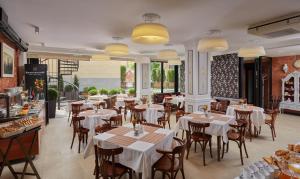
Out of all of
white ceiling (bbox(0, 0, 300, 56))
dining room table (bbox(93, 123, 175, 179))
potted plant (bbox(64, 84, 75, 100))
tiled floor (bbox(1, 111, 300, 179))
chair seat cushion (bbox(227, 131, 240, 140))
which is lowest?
tiled floor (bbox(1, 111, 300, 179))

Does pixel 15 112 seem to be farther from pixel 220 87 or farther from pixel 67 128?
pixel 220 87

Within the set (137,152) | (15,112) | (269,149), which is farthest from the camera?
(269,149)

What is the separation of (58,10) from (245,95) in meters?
8.64

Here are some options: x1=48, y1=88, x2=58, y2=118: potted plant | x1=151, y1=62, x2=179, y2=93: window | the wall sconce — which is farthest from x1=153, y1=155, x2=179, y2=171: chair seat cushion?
the wall sconce

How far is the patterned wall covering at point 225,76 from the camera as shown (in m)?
8.08

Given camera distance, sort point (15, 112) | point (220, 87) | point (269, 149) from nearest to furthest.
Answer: point (15, 112) < point (269, 149) < point (220, 87)

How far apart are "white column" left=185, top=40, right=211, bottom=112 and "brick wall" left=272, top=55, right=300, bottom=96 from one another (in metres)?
5.04

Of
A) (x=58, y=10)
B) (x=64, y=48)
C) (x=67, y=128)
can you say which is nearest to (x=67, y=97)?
(x=64, y=48)

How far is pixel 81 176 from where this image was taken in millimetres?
3170

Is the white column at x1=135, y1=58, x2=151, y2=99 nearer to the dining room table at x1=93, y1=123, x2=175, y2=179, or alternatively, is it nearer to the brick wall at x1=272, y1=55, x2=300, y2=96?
the brick wall at x1=272, y1=55, x2=300, y2=96

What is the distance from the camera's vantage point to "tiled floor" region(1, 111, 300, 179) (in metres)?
3.26

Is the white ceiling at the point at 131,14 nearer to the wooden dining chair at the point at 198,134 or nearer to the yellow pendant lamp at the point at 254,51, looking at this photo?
the yellow pendant lamp at the point at 254,51

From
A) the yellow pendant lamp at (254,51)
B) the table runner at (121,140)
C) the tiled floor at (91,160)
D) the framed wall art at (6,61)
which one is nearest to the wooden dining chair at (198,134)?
the tiled floor at (91,160)

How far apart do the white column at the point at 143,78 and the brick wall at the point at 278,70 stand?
19.6 ft
